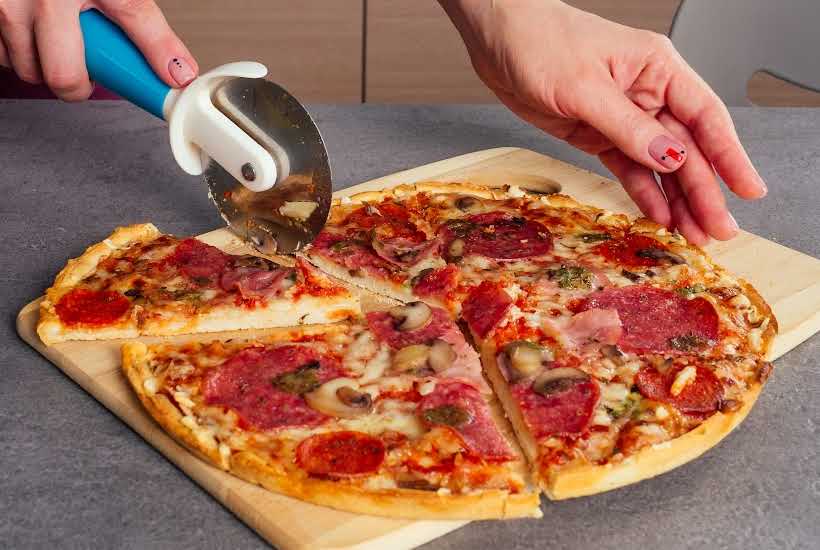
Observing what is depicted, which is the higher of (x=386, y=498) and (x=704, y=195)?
(x=386, y=498)

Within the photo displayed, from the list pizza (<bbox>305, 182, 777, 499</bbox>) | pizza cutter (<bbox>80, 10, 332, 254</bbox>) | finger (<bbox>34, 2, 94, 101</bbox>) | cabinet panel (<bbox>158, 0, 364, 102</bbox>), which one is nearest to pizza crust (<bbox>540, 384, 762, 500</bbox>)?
pizza (<bbox>305, 182, 777, 499</bbox>)

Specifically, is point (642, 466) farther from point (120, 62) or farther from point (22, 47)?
point (22, 47)

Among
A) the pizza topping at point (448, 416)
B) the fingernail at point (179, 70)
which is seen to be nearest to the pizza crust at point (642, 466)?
the pizza topping at point (448, 416)

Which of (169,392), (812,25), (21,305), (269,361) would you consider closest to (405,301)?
(269,361)

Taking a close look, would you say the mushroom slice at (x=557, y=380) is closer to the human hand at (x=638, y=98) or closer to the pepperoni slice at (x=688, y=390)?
the pepperoni slice at (x=688, y=390)

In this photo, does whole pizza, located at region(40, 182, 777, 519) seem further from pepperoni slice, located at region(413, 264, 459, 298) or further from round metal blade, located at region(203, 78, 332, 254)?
round metal blade, located at region(203, 78, 332, 254)

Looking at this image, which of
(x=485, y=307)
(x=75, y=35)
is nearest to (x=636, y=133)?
(x=485, y=307)

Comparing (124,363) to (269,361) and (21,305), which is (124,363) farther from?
(21,305)
